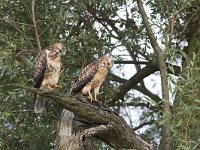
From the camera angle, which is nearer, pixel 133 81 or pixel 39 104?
pixel 39 104

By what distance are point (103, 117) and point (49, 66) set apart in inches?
38.3

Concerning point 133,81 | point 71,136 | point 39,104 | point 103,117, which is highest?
point 133,81

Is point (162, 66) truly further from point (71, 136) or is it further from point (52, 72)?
point (71, 136)

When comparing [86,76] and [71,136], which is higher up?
[86,76]

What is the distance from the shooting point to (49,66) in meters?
5.14

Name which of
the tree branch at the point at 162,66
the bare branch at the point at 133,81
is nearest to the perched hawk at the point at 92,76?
the tree branch at the point at 162,66

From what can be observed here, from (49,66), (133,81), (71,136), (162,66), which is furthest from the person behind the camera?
Answer: (133,81)

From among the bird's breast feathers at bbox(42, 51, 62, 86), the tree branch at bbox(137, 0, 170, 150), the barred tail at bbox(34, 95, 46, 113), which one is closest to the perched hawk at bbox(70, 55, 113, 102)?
the bird's breast feathers at bbox(42, 51, 62, 86)

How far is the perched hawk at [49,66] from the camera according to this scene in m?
5.07

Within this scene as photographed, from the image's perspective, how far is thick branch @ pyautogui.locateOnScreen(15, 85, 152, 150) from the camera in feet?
13.9

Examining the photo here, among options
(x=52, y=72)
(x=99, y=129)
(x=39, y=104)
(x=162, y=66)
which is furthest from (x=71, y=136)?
(x=162, y=66)

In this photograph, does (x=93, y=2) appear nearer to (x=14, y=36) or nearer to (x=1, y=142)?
(x=14, y=36)

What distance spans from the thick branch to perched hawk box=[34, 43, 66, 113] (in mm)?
755

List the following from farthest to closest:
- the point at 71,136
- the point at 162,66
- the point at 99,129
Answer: the point at 162,66, the point at 71,136, the point at 99,129
